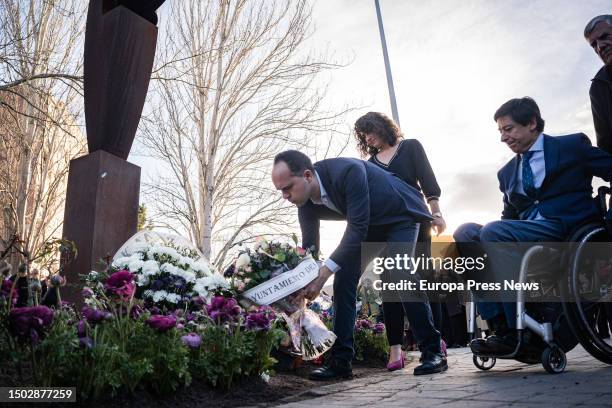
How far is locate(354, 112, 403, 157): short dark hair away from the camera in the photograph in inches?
178

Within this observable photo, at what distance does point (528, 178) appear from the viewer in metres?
3.51

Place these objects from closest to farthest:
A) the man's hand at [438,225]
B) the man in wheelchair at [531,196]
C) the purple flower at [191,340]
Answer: the purple flower at [191,340] < the man in wheelchair at [531,196] < the man's hand at [438,225]

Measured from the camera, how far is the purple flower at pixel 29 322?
6.88 feet

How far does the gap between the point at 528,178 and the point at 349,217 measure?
3.76 feet

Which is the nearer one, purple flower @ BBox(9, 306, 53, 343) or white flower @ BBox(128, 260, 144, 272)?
purple flower @ BBox(9, 306, 53, 343)

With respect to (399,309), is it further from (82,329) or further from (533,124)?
(82,329)

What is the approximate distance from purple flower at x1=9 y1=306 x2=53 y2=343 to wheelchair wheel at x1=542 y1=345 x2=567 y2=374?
2.58m

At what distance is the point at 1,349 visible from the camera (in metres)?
2.26

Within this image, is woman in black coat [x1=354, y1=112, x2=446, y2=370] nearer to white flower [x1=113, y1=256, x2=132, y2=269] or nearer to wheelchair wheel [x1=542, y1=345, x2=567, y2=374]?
wheelchair wheel [x1=542, y1=345, x2=567, y2=374]

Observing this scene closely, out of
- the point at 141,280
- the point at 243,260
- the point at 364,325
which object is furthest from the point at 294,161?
the point at 364,325

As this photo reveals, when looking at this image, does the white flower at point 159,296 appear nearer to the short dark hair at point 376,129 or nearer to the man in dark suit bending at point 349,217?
the man in dark suit bending at point 349,217

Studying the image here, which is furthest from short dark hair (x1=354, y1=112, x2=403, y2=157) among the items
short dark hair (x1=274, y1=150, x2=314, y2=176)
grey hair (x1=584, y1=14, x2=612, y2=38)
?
grey hair (x1=584, y1=14, x2=612, y2=38)

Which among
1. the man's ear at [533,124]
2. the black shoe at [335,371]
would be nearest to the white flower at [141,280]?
the black shoe at [335,371]

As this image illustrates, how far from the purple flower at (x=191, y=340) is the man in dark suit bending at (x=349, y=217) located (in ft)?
3.21
